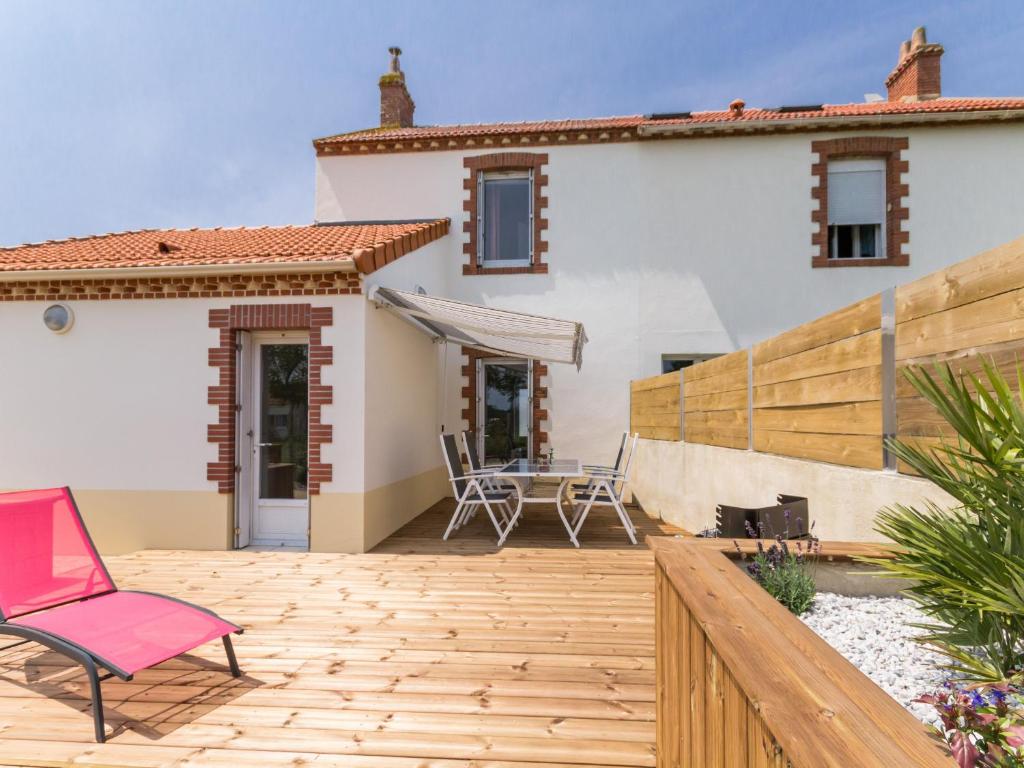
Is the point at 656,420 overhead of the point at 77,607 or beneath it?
overhead

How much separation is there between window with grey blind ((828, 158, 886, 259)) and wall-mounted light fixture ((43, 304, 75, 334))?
41.4 feet

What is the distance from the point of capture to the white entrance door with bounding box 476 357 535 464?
10906 mm

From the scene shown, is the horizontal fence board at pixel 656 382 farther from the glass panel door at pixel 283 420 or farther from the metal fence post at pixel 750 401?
the glass panel door at pixel 283 420

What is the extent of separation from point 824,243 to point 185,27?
1218 centimetres

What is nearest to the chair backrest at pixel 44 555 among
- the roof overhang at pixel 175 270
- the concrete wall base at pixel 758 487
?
the roof overhang at pixel 175 270

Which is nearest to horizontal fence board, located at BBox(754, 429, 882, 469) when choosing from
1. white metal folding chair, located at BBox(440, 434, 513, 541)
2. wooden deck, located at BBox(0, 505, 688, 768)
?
wooden deck, located at BBox(0, 505, 688, 768)

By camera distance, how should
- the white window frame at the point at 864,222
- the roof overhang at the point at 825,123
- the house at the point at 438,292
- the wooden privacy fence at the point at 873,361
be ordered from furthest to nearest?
the white window frame at the point at 864,222 → the roof overhang at the point at 825,123 → the house at the point at 438,292 → the wooden privacy fence at the point at 873,361

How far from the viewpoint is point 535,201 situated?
1077 cm

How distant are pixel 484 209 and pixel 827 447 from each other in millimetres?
8743

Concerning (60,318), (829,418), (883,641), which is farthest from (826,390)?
(60,318)

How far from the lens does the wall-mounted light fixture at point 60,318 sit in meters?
6.70

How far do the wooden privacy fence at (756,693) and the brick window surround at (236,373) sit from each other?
509 cm

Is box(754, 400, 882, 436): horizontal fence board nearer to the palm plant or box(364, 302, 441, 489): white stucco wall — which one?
the palm plant

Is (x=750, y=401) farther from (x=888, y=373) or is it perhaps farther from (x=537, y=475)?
(x=537, y=475)
